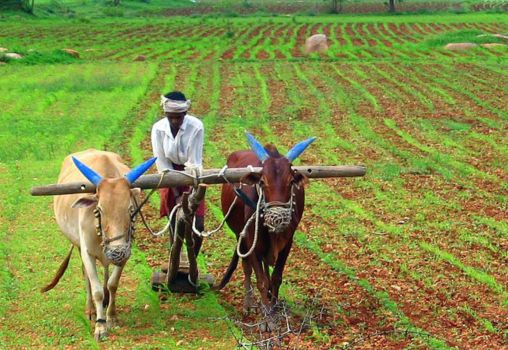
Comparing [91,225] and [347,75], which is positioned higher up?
[91,225]

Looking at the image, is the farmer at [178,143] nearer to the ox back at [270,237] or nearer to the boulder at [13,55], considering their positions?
the ox back at [270,237]

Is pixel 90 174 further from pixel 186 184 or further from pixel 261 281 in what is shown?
pixel 261 281

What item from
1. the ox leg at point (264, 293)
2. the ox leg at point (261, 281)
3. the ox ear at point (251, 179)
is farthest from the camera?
the ox leg at point (261, 281)

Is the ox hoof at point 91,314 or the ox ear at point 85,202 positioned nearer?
the ox ear at point 85,202

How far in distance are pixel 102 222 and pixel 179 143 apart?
1.58 meters

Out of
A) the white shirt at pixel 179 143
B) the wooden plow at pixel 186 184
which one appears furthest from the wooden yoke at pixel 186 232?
the white shirt at pixel 179 143

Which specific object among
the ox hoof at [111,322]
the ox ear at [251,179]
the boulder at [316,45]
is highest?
the ox ear at [251,179]

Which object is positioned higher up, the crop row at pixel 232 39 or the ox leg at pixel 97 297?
the ox leg at pixel 97 297

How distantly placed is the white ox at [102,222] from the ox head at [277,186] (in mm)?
1007

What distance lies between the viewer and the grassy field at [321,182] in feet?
26.1

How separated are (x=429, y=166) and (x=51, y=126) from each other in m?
8.68

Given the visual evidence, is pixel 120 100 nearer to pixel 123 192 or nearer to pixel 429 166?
pixel 429 166

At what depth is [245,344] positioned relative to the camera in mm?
7113

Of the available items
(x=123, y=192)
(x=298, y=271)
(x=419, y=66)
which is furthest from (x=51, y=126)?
(x=419, y=66)
